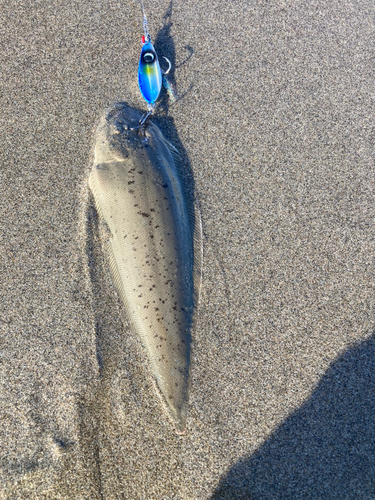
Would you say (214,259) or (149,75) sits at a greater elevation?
(149,75)

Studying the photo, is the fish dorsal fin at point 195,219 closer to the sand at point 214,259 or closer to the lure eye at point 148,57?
the sand at point 214,259

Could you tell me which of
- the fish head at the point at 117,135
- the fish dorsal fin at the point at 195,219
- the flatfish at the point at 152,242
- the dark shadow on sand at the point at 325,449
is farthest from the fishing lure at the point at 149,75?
the dark shadow on sand at the point at 325,449

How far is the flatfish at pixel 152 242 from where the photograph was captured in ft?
7.41

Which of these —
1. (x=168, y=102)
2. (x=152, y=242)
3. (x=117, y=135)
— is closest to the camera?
(x=152, y=242)

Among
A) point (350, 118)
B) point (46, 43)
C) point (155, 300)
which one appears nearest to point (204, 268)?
point (155, 300)

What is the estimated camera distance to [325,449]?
2.31 m

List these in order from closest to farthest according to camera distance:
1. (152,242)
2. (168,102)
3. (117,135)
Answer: (152,242) < (117,135) < (168,102)

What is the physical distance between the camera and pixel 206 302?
244 cm

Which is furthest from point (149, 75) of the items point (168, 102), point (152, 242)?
point (152, 242)

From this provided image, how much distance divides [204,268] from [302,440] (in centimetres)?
139

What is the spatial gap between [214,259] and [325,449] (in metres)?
1.55

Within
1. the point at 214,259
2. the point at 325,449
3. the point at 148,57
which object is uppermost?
the point at 148,57

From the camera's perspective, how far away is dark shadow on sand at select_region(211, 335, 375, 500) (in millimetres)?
2244

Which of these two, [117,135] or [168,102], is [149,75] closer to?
[168,102]
